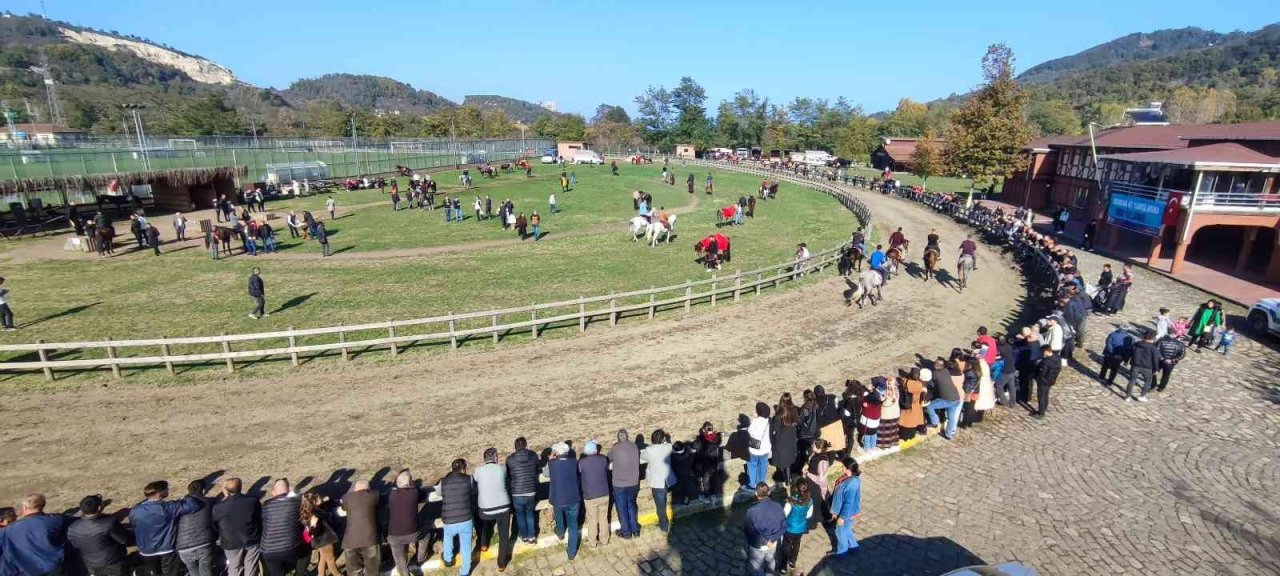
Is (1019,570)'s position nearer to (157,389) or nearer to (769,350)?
(769,350)

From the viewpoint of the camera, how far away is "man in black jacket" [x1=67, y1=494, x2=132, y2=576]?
664cm

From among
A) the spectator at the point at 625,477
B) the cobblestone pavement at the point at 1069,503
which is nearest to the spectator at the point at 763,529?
the cobblestone pavement at the point at 1069,503

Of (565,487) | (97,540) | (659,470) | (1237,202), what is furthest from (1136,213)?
(97,540)

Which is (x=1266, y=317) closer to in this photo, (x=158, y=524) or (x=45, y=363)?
(x=158, y=524)

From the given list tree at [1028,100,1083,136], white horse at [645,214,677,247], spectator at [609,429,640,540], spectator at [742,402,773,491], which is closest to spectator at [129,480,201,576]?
spectator at [609,429,640,540]

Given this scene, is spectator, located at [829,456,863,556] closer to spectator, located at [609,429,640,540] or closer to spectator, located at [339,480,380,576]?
spectator, located at [609,429,640,540]

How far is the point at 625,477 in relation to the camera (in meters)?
8.02

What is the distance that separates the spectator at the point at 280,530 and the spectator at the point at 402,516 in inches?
39.4

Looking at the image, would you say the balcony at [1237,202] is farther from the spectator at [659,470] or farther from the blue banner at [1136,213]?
the spectator at [659,470]

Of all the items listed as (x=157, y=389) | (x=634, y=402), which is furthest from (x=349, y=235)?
(x=634, y=402)

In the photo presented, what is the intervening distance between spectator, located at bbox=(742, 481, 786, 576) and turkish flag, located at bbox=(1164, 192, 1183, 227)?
26021 mm

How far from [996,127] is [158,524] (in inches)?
1884

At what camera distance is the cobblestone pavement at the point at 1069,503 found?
7969mm

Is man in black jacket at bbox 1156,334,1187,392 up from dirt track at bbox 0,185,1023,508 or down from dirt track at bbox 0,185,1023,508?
up
